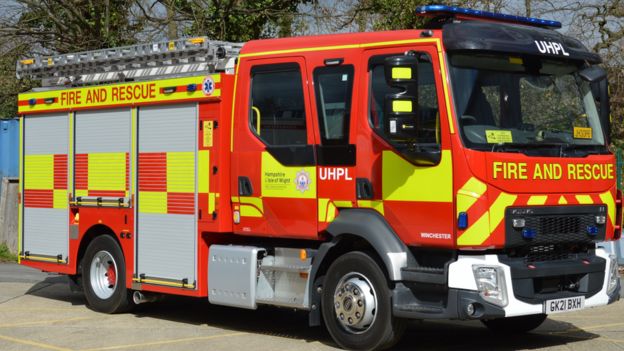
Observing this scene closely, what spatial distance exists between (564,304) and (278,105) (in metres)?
3.25

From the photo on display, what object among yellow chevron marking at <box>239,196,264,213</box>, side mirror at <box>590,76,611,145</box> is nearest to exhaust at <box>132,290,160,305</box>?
yellow chevron marking at <box>239,196,264,213</box>

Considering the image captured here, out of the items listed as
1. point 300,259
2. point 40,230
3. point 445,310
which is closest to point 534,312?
point 445,310

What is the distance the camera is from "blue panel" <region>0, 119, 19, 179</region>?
19875mm

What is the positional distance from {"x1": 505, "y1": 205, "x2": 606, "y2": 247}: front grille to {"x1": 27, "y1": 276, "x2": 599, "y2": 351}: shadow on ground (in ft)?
3.82

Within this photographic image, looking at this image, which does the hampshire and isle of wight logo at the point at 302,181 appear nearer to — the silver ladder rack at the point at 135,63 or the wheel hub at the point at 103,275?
the silver ladder rack at the point at 135,63

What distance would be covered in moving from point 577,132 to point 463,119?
1.35m

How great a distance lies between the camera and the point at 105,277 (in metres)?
12.1

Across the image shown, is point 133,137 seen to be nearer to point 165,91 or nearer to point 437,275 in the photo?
point 165,91

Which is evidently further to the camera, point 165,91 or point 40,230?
point 40,230

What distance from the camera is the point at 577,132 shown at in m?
9.31

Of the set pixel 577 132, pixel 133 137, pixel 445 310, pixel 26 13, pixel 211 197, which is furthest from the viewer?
pixel 26 13

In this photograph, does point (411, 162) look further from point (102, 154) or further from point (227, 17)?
point (227, 17)

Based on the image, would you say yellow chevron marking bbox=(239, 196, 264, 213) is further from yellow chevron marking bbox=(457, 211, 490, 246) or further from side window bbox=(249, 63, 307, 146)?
yellow chevron marking bbox=(457, 211, 490, 246)

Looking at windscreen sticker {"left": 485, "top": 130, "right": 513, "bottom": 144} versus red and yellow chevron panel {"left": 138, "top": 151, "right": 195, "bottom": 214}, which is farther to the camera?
red and yellow chevron panel {"left": 138, "top": 151, "right": 195, "bottom": 214}
